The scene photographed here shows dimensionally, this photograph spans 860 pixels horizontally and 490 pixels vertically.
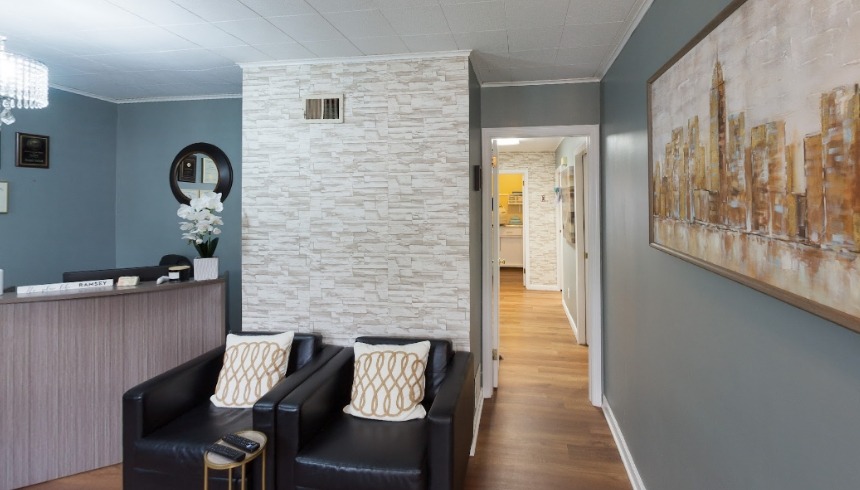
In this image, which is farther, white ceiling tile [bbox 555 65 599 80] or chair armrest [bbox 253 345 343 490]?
white ceiling tile [bbox 555 65 599 80]

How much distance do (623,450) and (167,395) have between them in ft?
8.55

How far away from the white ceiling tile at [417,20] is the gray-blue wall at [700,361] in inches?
40.4

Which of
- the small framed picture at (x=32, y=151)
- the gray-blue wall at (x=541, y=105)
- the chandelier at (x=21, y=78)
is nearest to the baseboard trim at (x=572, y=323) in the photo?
the gray-blue wall at (x=541, y=105)

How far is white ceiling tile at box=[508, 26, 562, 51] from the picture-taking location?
254 cm

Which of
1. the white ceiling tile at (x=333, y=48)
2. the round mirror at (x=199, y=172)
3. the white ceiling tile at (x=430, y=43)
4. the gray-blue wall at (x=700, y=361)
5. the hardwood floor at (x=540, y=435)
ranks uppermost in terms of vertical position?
the white ceiling tile at (x=333, y=48)

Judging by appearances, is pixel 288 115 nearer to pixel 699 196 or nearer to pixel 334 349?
pixel 334 349

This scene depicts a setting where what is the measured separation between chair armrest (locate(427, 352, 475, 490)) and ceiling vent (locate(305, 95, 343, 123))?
5.89ft

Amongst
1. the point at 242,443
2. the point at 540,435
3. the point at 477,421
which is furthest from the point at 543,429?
the point at 242,443

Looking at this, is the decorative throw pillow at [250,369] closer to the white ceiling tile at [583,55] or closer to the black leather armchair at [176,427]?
the black leather armchair at [176,427]

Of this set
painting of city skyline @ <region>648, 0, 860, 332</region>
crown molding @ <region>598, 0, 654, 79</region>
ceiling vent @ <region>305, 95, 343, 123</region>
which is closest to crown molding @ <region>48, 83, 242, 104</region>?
ceiling vent @ <region>305, 95, 343, 123</region>

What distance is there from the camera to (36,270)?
141 inches

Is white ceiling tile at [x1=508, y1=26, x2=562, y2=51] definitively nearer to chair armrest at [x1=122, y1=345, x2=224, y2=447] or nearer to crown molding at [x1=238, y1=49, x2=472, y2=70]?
crown molding at [x1=238, y1=49, x2=472, y2=70]

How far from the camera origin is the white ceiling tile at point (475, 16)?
2.22 metres

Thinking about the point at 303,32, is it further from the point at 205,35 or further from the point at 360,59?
the point at 205,35
